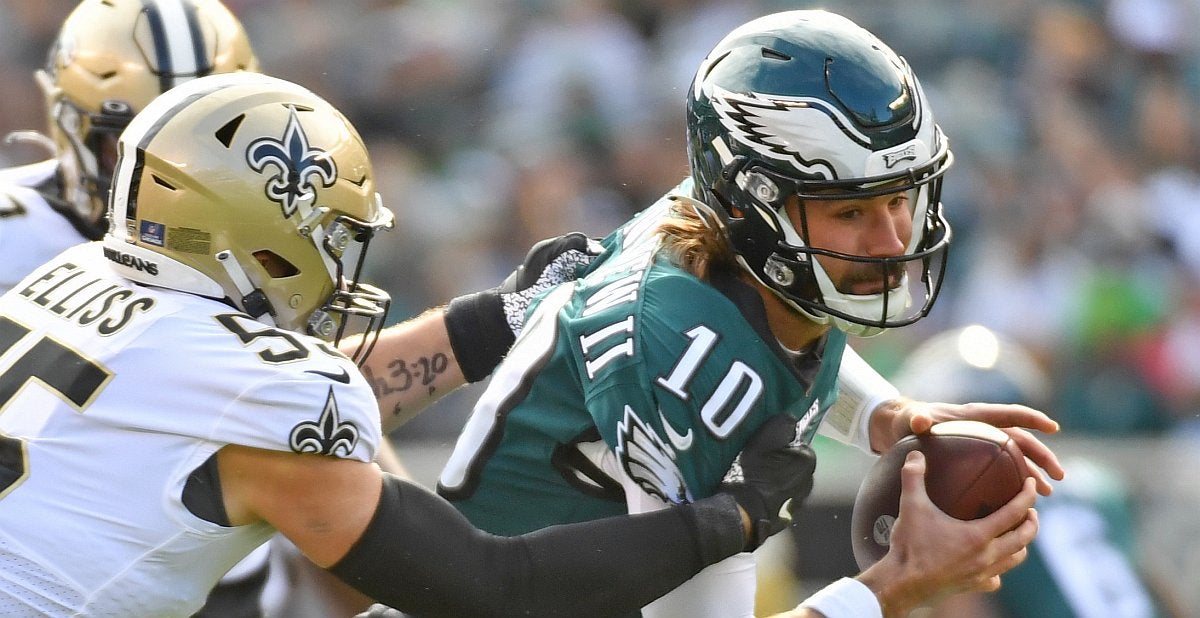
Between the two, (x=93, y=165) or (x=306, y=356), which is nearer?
(x=306, y=356)

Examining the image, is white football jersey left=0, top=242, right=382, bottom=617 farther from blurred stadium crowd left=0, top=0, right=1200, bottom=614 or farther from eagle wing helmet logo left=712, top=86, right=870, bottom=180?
blurred stadium crowd left=0, top=0, right=1200, bottom=614

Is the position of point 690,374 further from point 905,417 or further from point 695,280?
point 905,417

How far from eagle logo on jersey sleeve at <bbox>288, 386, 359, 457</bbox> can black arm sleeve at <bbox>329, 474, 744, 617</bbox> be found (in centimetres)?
13

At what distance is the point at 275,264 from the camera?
10.2 feet

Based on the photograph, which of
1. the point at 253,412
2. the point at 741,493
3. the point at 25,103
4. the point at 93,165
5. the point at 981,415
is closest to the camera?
the point at 253,412

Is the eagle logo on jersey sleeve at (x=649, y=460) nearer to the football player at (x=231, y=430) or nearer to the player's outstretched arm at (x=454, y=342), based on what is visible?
the football player at (x=231, y=430)

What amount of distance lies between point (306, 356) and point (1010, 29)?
7020 millimetres

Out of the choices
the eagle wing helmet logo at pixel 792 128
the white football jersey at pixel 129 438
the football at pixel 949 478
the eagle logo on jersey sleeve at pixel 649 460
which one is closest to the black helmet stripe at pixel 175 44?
the white football jersey at pixel 129 438

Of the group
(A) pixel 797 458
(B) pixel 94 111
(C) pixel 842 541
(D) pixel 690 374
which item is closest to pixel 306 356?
(D) pixel 690 374

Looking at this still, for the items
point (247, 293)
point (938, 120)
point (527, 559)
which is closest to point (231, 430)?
point (247, 293)

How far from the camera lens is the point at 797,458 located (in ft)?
10.2

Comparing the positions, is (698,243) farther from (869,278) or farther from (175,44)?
(175,44)

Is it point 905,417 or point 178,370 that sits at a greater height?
point 178,370

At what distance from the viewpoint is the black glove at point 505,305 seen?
12.5 feet
